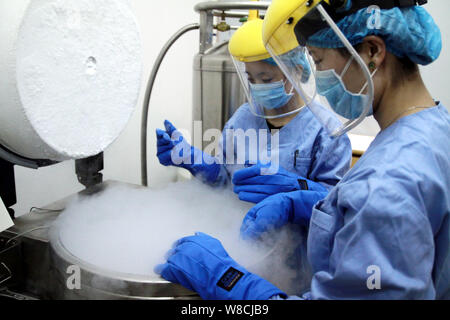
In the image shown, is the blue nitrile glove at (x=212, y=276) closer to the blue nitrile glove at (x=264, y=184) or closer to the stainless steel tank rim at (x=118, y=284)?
the stainless steel tank rim at (x=118, y=284)

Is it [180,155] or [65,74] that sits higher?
[65,74]

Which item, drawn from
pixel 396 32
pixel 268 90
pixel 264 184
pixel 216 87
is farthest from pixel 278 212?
pixel 216 87

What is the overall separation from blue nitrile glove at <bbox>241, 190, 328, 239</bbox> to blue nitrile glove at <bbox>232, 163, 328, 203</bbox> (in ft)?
0.22

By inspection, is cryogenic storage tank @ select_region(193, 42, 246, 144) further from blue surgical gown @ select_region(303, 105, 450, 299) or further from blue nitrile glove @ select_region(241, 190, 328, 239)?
blue surgical gown @ select_region(303, 105, 450, 299)

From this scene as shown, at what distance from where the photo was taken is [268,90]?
1259 millimetres

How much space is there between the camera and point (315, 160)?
1.26 m

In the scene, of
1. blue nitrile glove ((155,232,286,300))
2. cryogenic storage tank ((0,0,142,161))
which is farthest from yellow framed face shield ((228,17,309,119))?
blue nitrile glove ((155,232,286,300))

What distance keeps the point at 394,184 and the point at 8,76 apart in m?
0.68

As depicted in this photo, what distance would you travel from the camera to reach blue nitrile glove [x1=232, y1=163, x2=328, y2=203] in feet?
3.77

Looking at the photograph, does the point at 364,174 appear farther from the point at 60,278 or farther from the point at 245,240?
the point at 60,278

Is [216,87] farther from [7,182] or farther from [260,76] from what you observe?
[7,182]

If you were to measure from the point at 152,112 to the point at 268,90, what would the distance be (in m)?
0.98

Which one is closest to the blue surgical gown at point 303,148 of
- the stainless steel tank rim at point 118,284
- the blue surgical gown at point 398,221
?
the blue surgical gown at point 398,221
